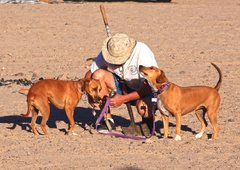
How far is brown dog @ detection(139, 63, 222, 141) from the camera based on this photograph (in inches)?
388

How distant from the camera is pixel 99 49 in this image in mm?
17078

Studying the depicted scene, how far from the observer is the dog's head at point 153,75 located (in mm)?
9836

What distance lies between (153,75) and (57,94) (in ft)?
4.06

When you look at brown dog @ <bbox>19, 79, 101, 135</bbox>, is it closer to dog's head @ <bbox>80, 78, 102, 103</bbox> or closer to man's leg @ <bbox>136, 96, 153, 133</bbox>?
dog's head @ <bbox>80, 78, 102, 103</bbox>

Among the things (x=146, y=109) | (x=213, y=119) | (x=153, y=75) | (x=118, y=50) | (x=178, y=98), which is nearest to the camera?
(x=153, y=75)

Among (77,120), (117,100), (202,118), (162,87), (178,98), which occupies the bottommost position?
(77,120)

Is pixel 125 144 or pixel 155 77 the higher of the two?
pixel 155 77

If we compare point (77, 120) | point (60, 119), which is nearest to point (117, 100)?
point (77, 120)

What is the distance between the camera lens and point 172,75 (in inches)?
566

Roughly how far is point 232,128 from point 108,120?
1510 mm

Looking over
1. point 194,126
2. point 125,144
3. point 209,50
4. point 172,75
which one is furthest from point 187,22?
point 125,144

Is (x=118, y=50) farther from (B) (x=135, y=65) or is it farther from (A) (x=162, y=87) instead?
(A) (x=162, y=87)

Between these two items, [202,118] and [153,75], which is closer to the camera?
[153,75]

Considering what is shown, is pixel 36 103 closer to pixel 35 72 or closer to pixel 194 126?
pixel 194 126
